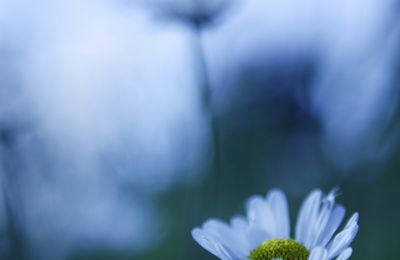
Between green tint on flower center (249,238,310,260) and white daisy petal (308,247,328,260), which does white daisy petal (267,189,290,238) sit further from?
white daisy petal (308,247,328,260)

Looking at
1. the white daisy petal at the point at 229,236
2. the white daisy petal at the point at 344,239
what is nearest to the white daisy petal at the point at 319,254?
the white daisy petal at the point at 344,239

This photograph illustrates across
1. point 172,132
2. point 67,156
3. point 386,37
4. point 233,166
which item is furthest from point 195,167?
point 233,166

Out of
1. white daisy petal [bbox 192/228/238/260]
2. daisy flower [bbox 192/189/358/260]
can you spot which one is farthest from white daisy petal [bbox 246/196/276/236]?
white daisy petal [bbox 192/228/238/260]

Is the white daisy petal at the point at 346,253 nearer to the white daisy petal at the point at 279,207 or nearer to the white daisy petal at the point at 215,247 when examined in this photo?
the white daisy petal at the point at 215,247

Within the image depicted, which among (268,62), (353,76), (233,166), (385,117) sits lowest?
(385,117)

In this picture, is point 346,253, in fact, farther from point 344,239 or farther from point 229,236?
point 229,236

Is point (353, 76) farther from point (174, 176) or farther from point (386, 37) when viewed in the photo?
point (174, 176)

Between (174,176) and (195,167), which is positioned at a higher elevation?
(174,176)
